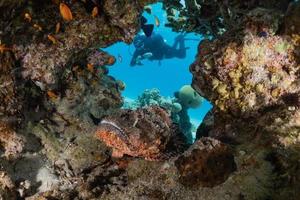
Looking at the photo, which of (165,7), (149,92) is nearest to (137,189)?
(165,7)

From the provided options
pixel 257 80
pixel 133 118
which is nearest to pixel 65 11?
pixel 133 118

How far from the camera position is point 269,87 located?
12.3ft

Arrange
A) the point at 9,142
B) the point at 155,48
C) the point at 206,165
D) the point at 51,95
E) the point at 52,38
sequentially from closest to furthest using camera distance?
the point at 206,165 → the point at 9,142 → the point at 52,38 → the point at 51,95 → the point at 155,48

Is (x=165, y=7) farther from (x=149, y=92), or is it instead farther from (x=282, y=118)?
(x=149, y=92)

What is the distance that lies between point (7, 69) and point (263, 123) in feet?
9.40

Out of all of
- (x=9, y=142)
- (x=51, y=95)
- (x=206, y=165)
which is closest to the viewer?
(x=206, y=165)

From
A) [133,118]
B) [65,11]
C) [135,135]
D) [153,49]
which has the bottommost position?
[135,135]

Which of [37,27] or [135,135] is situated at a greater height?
[37,27]

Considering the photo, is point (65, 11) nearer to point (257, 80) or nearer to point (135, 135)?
point (135, 135)

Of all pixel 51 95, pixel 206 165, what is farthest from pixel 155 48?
pixel 206 165

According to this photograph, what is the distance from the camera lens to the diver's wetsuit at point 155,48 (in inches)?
683

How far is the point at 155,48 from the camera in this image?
18094mm

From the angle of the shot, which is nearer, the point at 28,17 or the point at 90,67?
the point at 28,17

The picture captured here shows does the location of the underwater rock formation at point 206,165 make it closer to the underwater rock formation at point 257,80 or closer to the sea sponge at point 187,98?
the underwater rock formation at point 257,80
